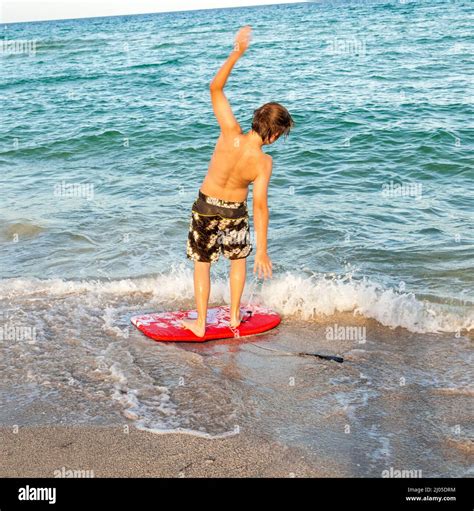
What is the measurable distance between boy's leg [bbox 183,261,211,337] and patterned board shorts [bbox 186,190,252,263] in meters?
0.07

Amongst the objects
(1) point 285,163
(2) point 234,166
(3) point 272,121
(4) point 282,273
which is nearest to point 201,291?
(2) point 234,166

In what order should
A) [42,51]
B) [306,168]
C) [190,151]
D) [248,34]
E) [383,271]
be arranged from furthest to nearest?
[42,51] < [190,151] < [306,168] < [383,271] < [248,34]

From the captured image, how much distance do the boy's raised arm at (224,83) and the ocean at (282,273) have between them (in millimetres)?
1730

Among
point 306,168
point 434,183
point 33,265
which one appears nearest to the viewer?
point 33,265

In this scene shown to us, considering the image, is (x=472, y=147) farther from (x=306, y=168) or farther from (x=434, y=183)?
(x=306, y=168)

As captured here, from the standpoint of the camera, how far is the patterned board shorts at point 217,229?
5.04m

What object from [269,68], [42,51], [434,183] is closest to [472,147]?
[434,183]

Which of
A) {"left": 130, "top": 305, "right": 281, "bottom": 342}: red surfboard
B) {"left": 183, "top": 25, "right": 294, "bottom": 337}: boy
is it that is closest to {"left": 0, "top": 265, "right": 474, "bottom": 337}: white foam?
{"left": 130, "top": 305, "right": 281, "bottom": 342}: red surfboard

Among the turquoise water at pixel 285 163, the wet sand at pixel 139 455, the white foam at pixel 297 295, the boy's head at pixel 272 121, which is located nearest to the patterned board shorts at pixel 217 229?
the boy's head at pixel 272 121

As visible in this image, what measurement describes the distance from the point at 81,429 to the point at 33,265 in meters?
3.83

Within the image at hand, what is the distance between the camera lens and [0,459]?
3650 millimetres

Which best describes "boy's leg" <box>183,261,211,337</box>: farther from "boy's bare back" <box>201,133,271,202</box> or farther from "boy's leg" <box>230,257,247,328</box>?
"boy's bare back" <box>201,133,271,202</box>

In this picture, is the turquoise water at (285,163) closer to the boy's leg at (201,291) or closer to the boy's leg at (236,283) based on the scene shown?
the boy's leg at (236,283)

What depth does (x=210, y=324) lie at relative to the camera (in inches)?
219
